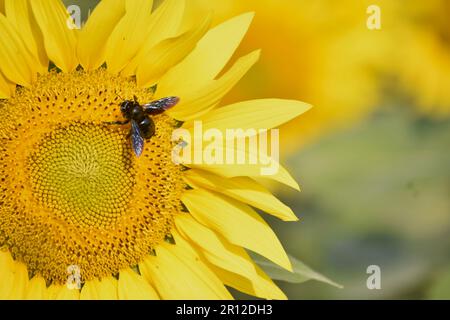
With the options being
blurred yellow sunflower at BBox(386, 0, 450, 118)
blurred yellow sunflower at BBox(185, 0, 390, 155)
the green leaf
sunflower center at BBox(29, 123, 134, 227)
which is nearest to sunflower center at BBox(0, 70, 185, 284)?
sunflower center at BBox(29, 123, 134, 227)

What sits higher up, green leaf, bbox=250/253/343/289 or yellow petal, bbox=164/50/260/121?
yellow petal, bbox=164/50/260/121

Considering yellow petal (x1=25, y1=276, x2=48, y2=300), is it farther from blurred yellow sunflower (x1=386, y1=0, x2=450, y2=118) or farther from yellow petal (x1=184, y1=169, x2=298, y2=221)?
blurred yellow sunflower (x1=386, y1=0, x2=450, y2=118)

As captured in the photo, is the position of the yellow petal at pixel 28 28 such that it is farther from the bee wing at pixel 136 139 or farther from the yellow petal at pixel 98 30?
the bee wing at pixel 136 139

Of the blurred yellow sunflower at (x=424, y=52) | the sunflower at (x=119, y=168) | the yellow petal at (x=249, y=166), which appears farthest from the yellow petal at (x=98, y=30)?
the blurred yellow sunflower at (x=424, y=52)

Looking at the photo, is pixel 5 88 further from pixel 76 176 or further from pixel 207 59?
pixel 207 59
